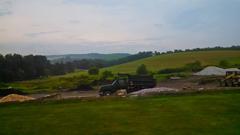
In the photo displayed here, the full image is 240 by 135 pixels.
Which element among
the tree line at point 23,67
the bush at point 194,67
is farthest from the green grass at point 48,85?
the bush at point 194,67

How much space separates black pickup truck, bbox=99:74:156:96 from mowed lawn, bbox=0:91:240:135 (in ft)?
57.3

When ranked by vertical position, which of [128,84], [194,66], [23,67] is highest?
[23,67]

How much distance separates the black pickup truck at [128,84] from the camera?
124 feet

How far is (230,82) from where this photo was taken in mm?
42156

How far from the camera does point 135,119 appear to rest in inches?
620

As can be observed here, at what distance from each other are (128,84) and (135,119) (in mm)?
22528

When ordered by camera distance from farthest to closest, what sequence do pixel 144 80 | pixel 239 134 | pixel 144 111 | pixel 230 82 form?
pixel 230 82
pixel 144 80
pixel 144 111
pixel 239 134

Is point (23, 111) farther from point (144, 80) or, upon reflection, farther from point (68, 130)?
point (144, 80)

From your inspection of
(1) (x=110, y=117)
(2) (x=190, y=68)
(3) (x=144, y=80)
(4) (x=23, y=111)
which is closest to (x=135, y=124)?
(1) (x=110, y=117)

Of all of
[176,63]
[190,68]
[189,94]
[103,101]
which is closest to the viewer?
[103,101]

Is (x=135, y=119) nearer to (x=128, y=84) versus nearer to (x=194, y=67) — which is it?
(x=128, y=84)

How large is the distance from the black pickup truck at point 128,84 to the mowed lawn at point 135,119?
57.3 feet

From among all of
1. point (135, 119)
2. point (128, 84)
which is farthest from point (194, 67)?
point (135, 119)

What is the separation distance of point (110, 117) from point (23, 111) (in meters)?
5.28
